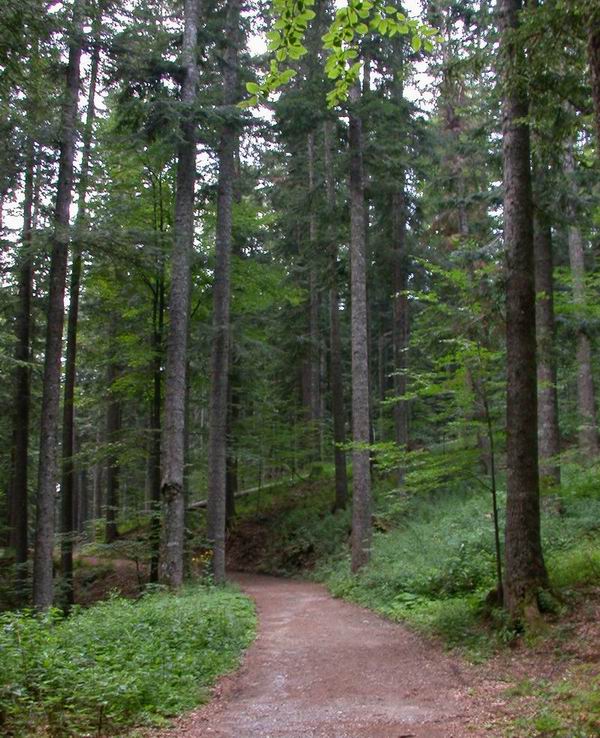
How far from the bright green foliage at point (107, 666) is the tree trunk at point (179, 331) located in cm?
402

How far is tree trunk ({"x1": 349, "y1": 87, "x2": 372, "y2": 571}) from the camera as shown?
15.7 meters

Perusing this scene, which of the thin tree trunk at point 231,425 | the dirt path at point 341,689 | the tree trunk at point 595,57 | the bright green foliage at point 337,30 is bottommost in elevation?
the dirt path at point 341,689

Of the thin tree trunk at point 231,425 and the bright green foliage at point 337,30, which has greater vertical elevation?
the bright green foliage at point 337,30

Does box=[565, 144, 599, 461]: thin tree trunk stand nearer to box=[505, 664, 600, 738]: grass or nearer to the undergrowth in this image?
the undergrowth

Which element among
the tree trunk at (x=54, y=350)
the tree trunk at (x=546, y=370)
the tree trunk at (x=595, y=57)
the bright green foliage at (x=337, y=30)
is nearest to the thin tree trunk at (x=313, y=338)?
the tree trunk at (x=546, y=370)

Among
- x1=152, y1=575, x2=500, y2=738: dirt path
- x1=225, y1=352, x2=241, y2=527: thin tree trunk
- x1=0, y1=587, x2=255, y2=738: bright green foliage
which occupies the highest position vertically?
x1=225, y1=352, x2=241, y2=527: thin tree trunk

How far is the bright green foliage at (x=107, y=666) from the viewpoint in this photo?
5.04m

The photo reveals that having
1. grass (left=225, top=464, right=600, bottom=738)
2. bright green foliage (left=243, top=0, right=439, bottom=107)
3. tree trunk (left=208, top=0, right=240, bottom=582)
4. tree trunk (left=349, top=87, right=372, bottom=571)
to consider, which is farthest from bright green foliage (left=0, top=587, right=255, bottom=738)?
tree trunk (left=349, top=87, right=372, bottom=571)

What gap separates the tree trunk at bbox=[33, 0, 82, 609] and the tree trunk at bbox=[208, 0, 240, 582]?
13.4 ft

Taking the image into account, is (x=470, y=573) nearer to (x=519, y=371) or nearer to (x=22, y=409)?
(x=519, y=371)

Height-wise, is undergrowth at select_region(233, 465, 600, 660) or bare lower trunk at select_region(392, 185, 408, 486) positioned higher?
bare lower trunk at select_region(392, 185, 408, 486)

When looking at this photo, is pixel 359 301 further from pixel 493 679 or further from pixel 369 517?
pixel 493 679

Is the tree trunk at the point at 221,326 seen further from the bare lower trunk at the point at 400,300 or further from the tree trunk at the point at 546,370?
the tree trunk at the point at 546,370

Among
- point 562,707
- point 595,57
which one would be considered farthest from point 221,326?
point 595,57
